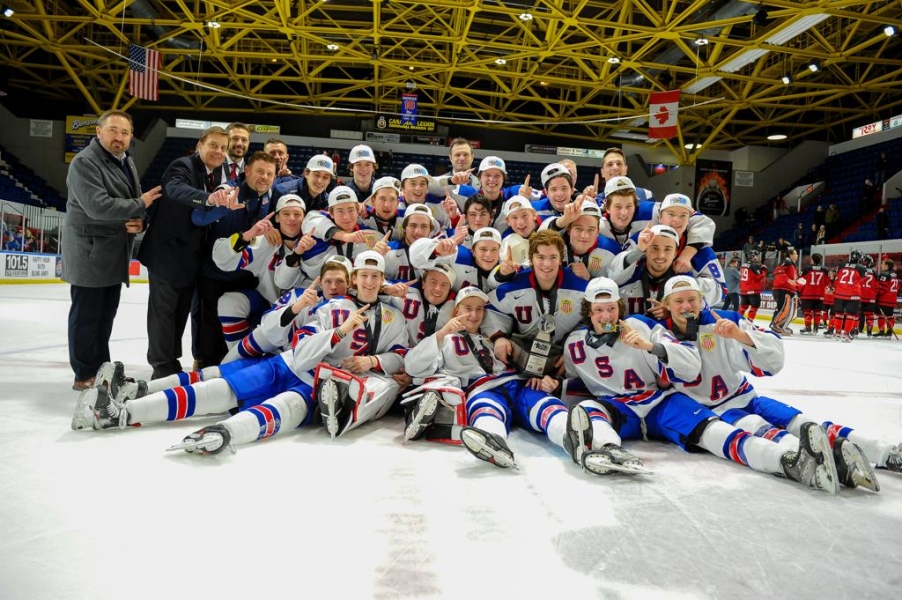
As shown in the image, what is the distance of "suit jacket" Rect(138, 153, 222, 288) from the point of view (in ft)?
12.5

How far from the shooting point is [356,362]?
125 inches

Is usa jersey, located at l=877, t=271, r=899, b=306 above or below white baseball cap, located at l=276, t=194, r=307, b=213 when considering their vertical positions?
below

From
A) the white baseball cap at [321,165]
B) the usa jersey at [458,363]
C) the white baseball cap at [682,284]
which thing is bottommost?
the usa jersey at [458,363]

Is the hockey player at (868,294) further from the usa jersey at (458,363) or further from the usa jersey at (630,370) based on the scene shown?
the usa jersey at (458,363)

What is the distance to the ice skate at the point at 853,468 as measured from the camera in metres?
2.37

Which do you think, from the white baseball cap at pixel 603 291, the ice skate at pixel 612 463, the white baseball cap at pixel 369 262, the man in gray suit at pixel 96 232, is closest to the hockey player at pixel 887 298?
the white baseball cap at pixel 603 291

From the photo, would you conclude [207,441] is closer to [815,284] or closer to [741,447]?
[741,447]

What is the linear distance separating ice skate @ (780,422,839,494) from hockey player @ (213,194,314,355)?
9.47 ft

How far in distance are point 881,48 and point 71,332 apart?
766 inches

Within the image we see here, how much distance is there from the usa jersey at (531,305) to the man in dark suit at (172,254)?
6.31 feet

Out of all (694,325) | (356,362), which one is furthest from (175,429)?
(694,325)

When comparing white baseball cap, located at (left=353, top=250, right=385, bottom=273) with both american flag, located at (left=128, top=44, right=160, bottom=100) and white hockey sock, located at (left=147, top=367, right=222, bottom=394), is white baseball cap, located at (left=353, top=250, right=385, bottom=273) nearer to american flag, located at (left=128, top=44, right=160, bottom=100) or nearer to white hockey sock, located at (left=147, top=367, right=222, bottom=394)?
white hockey sock, located at (left=147, top=367, right=222, bottom=394)

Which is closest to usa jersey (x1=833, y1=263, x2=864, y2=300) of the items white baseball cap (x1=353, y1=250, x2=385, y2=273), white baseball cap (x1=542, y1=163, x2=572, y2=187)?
white baseball cap (x1=542, y1=163, x2=572, y2=187)

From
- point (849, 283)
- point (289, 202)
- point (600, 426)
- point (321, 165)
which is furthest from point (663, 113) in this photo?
point (600, 426)
